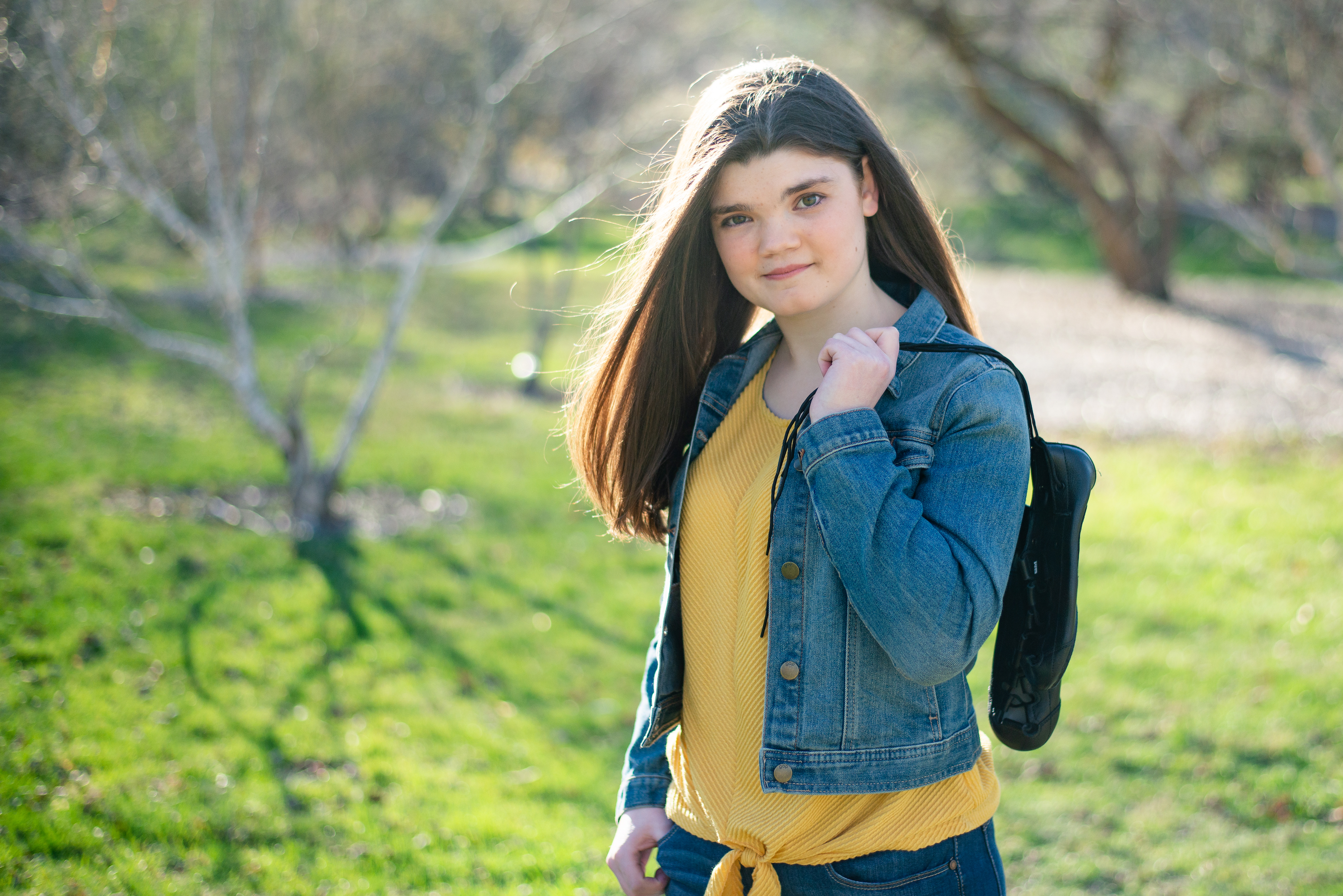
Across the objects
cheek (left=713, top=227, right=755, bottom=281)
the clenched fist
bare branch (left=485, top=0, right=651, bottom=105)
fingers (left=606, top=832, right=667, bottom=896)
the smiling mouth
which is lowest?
fingers (left=606, top=832, right=667, bottom=896)

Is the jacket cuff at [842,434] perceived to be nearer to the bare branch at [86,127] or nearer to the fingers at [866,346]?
the fingers at [866,346]

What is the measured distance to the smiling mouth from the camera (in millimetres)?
1742

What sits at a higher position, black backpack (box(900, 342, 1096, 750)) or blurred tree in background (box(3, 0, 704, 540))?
blurred tree in background (box(3, 0, 704, 540))

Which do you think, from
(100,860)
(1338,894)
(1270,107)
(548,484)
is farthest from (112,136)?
(1270,107)

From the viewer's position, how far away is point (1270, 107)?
10461 millimetres

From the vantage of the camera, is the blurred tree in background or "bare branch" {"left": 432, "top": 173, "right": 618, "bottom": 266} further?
"bare branch" {"left": 432, "top": 173, "right": 618, "bottom": 266}

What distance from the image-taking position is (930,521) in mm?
1522

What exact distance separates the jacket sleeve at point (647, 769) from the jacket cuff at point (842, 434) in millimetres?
608

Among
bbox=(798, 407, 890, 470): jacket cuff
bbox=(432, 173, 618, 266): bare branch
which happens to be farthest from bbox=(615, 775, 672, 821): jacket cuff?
bbox=(432, 173, 618, 266): bare branch

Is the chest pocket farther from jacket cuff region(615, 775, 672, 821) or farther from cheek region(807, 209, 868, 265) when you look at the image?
jacket cuff region(615, 775, 672, 821)

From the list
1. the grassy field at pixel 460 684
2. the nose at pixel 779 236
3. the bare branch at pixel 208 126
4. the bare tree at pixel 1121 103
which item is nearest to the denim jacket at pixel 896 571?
the nose at pixel 779 236

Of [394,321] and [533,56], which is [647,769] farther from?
[533,56]

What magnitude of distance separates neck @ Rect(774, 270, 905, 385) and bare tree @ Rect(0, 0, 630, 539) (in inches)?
182

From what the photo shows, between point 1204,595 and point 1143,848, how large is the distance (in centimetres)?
262
